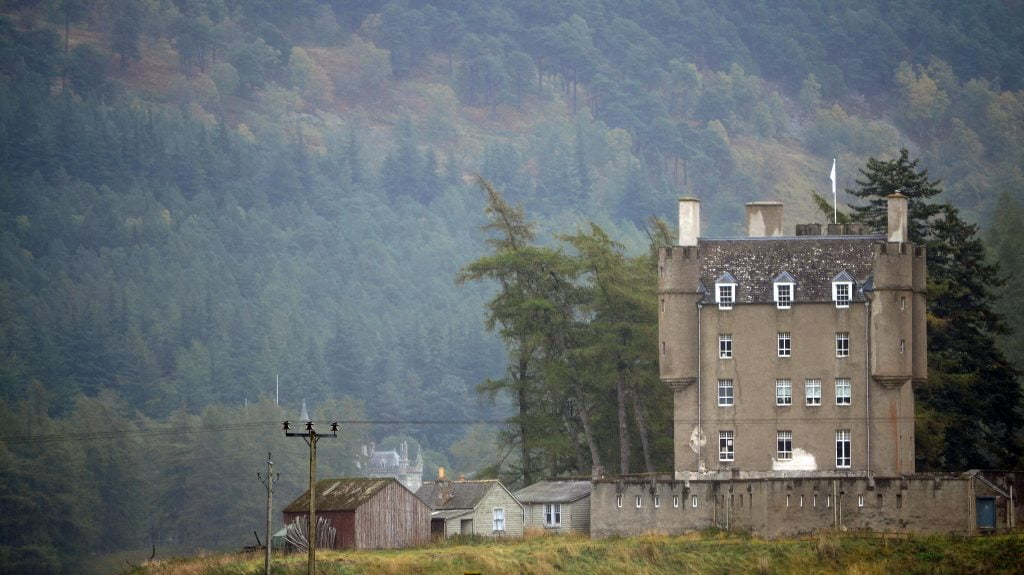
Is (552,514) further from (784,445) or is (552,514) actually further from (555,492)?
(784,445)

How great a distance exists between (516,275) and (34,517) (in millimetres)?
54178

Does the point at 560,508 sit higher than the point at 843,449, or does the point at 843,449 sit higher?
the point at 843,449

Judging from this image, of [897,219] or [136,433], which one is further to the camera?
[136,433]

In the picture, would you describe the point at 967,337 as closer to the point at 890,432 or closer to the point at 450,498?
the point at 890,432

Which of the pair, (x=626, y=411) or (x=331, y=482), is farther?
(x=626, y=411)

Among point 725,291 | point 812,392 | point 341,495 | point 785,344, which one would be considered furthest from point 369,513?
point 812,392

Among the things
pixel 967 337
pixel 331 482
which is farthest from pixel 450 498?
pixel 967 337

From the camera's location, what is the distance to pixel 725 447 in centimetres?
8700

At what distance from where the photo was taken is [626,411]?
104 m

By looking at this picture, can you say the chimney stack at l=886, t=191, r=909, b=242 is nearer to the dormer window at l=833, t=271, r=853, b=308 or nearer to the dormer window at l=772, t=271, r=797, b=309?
the dormer window at l=833, t=271, r=853, b=308

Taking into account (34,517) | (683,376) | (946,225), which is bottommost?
(34,517)

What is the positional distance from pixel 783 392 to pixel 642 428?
15.1 meters

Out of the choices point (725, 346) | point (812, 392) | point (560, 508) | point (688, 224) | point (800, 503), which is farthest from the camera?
point (688, 224)

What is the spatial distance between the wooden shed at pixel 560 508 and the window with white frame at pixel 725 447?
245 inches
